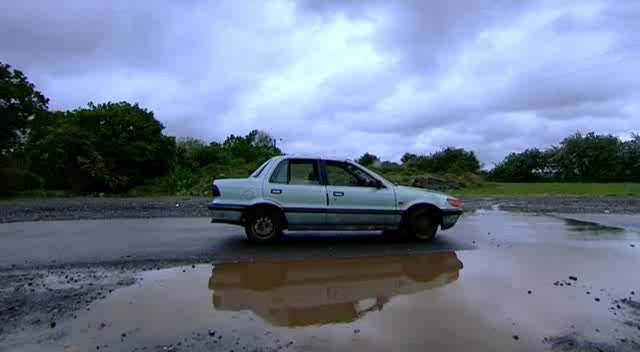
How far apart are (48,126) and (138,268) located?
30259 millimetres

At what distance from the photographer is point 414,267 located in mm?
6160

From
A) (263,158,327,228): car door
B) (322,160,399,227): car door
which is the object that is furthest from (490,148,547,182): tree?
(263,158,327,228): car door

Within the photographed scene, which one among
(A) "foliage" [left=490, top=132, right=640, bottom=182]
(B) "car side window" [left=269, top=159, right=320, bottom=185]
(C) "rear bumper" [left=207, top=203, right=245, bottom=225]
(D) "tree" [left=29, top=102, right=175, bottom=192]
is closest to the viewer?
(C) "rear bumper" [left=207, top=203, right=245, bottom=225]

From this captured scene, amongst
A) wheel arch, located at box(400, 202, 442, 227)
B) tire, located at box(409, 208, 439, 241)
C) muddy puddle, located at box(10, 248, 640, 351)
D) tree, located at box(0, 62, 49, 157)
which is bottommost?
muddy puddle, located at box(10, 248, 640, 351)

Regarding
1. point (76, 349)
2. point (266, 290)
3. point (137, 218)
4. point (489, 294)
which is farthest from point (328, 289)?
point (137, 218)

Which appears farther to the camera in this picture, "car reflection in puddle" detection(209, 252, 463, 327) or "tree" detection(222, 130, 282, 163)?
"tree" detection(222, 130, 282, 163)

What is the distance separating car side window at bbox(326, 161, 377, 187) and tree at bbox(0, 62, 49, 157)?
2708 centimetres

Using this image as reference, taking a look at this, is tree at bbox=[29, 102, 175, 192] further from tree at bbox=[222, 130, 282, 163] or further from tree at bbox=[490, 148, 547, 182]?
tree at bbox=[490, 148, 547, 182]

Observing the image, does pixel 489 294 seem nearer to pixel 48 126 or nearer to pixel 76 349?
pixel 76 349

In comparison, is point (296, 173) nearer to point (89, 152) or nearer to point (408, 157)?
point (89, 152)

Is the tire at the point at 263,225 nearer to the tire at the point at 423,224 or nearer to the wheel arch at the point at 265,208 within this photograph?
the wheel arch at the point at 265,208

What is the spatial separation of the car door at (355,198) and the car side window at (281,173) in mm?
733

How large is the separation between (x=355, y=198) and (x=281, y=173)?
1.47m

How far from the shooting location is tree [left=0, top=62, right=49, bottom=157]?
2612cm
